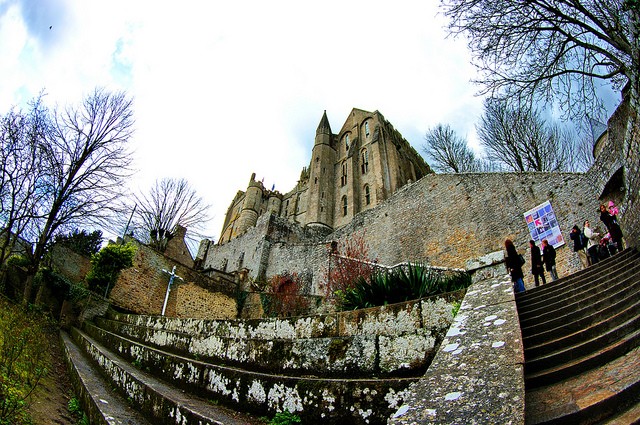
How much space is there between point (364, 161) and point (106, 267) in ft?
84.8

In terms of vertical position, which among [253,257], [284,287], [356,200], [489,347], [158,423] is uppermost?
[356,200]

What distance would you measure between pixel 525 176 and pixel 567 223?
2.90 m

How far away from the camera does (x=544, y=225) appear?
1241 cm

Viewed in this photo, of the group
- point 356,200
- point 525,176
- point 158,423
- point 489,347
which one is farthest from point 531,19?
point 356,200

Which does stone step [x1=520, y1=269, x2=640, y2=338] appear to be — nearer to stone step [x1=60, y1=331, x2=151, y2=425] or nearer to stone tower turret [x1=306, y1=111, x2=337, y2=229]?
stone step [x1=60, y1=331, x2=151, y2=425]

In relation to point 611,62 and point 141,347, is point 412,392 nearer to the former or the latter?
point 141,347

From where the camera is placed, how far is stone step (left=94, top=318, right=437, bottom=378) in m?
2.82

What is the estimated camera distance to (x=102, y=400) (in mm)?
3498

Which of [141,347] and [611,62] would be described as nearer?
[141,347]

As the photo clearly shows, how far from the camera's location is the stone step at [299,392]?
2.25 metres

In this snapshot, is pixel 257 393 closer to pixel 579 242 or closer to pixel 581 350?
pixel 581 350

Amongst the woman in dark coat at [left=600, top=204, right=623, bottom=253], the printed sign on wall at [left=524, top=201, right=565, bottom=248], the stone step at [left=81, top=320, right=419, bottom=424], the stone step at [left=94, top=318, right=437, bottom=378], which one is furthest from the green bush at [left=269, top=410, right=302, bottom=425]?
the printed sign on wall at [left=524, top=201, right=565, bottom=248]

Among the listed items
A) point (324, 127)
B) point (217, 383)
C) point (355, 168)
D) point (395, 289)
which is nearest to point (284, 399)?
point (217, 383)

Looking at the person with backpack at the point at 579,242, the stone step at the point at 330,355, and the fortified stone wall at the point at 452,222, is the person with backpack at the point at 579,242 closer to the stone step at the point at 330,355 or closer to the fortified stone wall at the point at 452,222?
the fortified stone wall at the point at 452,222
